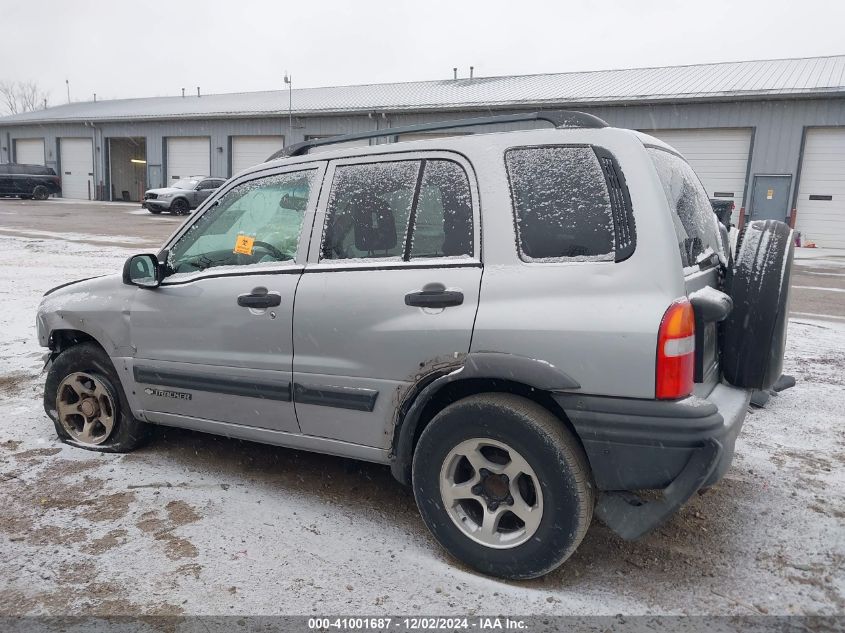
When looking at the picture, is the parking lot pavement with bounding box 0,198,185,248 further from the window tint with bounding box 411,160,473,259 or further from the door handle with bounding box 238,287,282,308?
the window tint with bounding box 411,160,473,259

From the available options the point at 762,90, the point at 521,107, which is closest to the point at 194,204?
the point at 521,107

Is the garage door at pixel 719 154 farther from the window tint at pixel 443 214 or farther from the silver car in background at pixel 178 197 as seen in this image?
the window tint at pixel 443 214

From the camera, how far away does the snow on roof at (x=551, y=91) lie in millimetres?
20531

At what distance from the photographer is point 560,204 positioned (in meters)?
2.67

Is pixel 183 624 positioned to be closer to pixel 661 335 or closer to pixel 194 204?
pixel 661 335

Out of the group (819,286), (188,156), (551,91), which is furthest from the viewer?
(188,156)

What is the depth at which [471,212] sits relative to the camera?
9.30ft

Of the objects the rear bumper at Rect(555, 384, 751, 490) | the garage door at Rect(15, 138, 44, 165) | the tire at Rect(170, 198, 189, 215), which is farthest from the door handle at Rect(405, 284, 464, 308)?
the garage door at Rect(15, 138, 44, 165)

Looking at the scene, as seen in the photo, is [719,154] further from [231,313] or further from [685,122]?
[231,313]

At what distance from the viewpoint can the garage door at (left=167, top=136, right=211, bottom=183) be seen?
3256 cm

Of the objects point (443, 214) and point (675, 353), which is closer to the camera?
point (675, 353)

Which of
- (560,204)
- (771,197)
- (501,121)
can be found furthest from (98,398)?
(771,197)

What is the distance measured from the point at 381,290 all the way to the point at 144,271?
4.96 feet

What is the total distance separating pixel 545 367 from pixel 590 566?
3.24 feet
